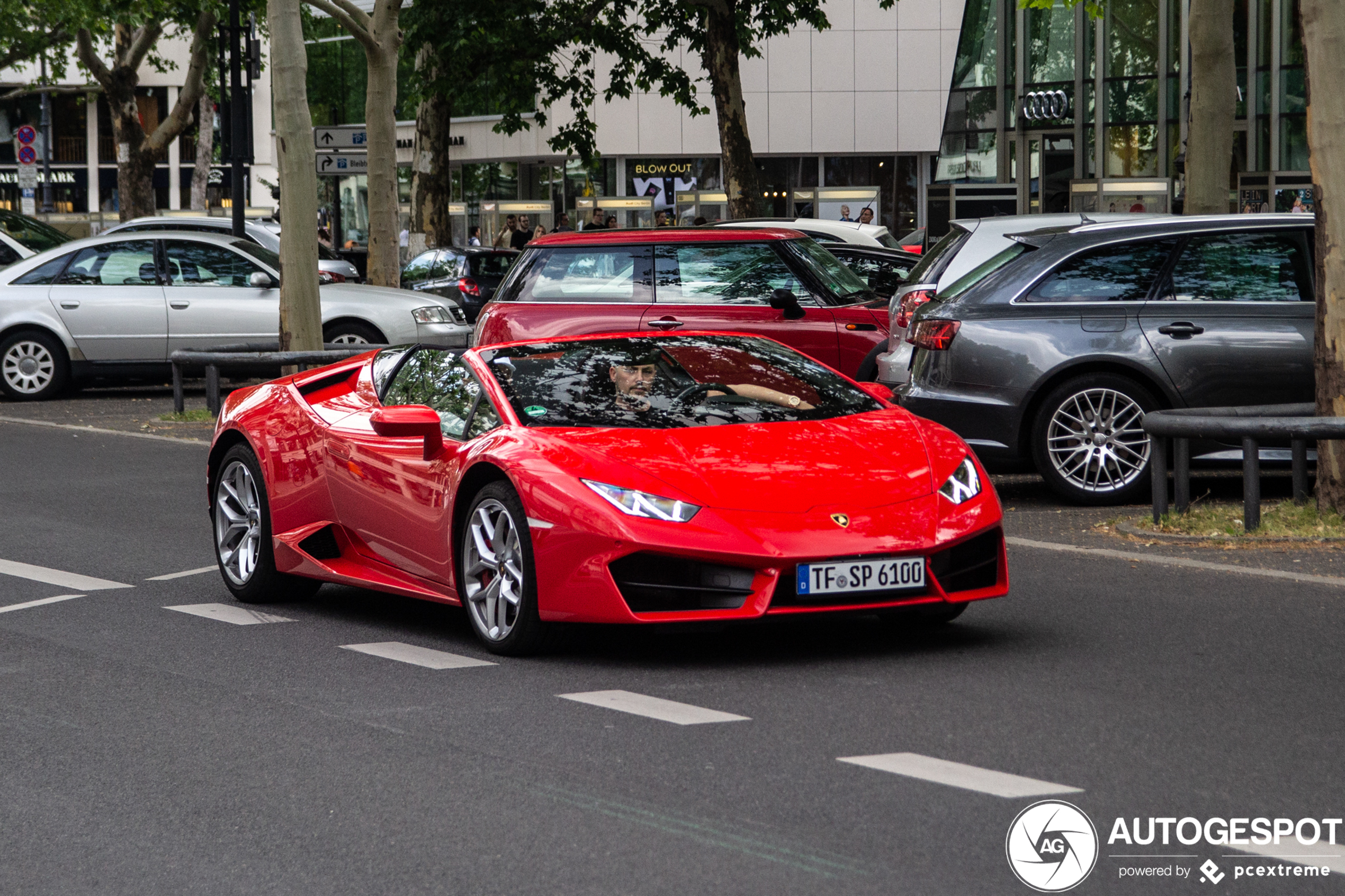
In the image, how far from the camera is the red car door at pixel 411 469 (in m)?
7.48

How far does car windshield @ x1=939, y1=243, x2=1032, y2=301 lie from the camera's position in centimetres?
1140

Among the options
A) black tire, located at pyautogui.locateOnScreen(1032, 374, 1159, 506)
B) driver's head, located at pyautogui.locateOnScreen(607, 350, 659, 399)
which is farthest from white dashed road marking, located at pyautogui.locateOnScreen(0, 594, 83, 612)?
black tire, located at pyautogui.locateOnScreen(1032, 374, 1159, 506)

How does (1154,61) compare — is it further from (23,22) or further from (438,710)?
(438,710)

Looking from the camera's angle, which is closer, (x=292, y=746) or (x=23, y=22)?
(x=292, y=746)

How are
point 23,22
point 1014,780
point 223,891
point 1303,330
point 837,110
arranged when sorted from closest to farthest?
point 223,891, point 1014,780, point 1303,330, point 23,22, point 837,110

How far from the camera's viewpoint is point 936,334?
444 inches

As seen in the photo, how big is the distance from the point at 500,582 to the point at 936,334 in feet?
15.8

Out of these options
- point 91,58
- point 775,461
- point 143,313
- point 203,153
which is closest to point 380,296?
point 143,313

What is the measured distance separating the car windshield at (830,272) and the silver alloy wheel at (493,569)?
770 centimetres

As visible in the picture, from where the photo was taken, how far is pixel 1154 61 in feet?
155

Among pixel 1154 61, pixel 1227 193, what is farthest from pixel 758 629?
pixel 1154 61

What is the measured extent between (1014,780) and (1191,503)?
247 inches

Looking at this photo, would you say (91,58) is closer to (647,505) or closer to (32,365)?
(32,365)

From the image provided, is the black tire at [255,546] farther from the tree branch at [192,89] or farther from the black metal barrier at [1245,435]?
the tree branch at [192,89]
